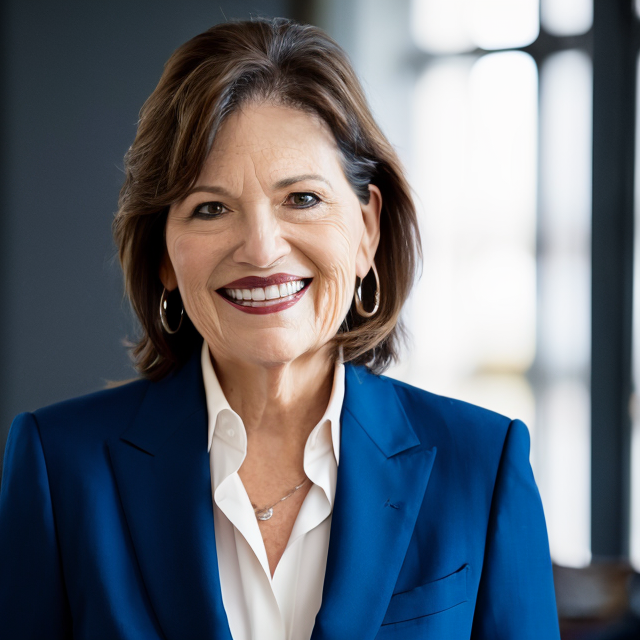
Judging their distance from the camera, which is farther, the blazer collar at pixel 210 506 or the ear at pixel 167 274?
the ear at pixel 167 274

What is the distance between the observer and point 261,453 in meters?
1.37

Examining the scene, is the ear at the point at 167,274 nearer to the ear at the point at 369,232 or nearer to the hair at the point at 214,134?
the hair at the point at 214,134

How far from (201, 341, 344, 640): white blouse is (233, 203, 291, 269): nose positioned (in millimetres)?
293

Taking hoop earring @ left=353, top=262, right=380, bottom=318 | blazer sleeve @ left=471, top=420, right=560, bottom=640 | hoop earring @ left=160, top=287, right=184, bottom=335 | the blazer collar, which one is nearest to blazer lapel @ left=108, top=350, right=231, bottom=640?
the blazer collar

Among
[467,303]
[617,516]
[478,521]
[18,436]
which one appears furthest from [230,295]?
[617,516]

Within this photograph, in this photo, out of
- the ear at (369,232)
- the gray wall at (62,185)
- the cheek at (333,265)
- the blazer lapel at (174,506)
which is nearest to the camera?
the blazer lapel at (174,506)

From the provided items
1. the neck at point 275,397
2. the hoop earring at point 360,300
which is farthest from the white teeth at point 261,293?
the hoop earring at point 360,300

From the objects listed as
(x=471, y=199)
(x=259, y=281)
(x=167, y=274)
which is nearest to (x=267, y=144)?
(x=259, y=281)

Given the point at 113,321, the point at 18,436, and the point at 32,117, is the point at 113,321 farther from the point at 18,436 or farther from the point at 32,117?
the point at 18,436

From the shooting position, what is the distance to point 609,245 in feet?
12.5

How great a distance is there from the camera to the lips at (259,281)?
126 centimetres

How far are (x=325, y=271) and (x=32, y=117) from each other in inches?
93.3

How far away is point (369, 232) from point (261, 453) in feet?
1.54

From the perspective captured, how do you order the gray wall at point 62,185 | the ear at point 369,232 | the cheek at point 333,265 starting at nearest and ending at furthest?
the cheek at point 333,265 → the ear at point 369,232 → the gray wall at point 62,185
